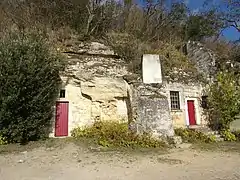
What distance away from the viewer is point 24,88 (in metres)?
10.2

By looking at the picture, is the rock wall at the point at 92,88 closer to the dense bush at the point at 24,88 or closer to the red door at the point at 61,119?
the red door at the point at 61,119

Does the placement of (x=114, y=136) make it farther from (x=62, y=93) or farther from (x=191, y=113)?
(x=191, y=113)

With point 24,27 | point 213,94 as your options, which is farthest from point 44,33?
point 213,94

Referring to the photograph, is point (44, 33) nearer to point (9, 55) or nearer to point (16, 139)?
point (9, 55)

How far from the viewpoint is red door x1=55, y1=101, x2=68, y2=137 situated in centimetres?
1244

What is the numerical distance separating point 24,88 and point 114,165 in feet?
17.7

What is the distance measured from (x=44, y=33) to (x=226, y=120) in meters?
12.3

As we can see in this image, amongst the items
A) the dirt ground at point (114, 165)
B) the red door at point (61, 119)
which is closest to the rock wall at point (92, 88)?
the red door at point (61, 119)

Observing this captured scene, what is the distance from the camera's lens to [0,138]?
10.3 metres

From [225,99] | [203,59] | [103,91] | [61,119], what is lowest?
[61,119]

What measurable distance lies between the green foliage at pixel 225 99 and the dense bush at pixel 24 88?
31.3 ft

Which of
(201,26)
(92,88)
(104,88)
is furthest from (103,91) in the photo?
A: (201,26)

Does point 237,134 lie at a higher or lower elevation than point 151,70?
lower

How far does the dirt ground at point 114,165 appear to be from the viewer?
6.43 metres
